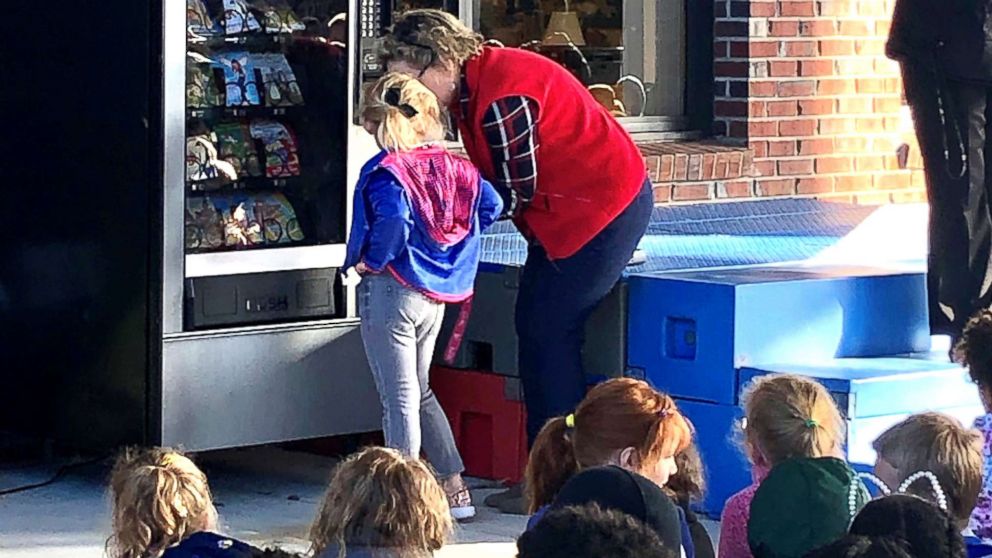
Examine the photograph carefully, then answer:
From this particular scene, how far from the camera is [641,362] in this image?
20.2 feet

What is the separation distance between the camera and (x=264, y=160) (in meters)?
6.31

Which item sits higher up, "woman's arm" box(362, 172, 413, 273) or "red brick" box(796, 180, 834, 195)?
"red brick" box(796, 180, 834, 195)

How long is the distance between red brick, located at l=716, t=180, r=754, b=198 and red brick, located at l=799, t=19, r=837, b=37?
0.71 metres

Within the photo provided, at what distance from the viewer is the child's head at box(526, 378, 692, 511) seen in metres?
3.97

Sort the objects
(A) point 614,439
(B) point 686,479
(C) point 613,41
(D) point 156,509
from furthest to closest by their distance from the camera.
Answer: (C) point 613,41
(B) point 686,479
(A) point 614,439
(D) point 156,509

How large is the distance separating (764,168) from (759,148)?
0.32ft

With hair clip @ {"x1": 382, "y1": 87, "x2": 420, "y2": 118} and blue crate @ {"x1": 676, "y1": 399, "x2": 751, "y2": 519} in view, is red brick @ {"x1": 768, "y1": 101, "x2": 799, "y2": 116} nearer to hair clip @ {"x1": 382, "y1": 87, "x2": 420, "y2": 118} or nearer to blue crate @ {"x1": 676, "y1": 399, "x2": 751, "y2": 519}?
blue crate @ {"x1": 676, "y1": 399, "x2": 751, "y2": 519}

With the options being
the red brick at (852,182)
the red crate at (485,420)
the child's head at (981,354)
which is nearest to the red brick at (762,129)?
the red brick at (852,182)

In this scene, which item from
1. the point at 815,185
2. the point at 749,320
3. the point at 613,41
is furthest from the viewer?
the point at 815,185

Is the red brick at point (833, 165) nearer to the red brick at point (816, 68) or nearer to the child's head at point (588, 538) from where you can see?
the red brick at point (816, 68)

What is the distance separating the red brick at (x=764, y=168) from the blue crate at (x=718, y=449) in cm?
265

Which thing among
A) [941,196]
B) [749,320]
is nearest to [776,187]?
[941,196]

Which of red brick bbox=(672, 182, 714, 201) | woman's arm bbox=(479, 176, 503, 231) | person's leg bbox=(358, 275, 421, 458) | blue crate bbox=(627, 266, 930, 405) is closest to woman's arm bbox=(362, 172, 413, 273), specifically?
person's leg bbox=(358, 275, 421, 458)

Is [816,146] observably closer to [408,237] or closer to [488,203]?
[488,203]
